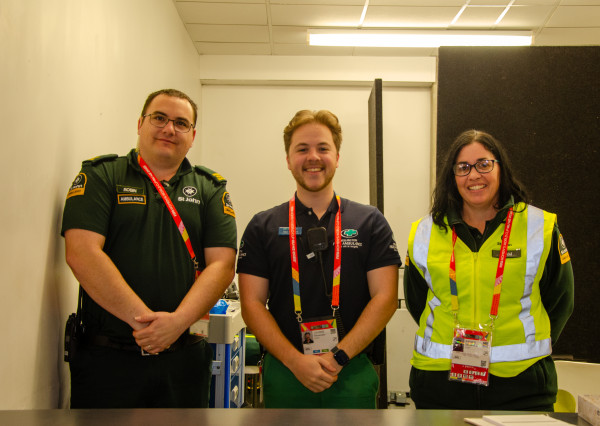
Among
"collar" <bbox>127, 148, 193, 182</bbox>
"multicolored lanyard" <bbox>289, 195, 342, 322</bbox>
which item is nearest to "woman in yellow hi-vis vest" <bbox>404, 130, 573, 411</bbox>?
"multicolored lanyard" <bbox>289, 195, 342, 322</bbox>

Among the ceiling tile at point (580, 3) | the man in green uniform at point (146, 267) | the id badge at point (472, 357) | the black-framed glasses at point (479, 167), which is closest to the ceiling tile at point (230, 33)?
the ceiling tile at point (580, 3)

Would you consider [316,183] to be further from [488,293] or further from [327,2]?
[327,2]

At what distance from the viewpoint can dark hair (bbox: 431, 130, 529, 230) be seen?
1.75m

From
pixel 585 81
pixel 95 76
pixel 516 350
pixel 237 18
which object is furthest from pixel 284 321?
pixel 237 18

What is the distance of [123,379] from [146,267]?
38 centimetres

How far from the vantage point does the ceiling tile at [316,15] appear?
3953mm

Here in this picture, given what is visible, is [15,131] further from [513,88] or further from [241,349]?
[513,88]

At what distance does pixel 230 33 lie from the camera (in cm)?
443

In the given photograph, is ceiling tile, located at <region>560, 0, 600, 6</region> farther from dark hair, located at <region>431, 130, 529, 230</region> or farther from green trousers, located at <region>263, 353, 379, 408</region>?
green trousers, located at <region>263, 353, 379, 408</region>

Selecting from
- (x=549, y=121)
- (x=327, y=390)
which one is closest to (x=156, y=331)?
(x=327, y=390)

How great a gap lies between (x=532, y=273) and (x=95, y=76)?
2064 millimetres

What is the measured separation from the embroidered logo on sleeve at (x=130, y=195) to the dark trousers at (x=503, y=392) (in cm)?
117

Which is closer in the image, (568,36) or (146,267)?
(146,267)

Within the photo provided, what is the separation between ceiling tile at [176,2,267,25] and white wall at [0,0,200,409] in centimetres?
149
